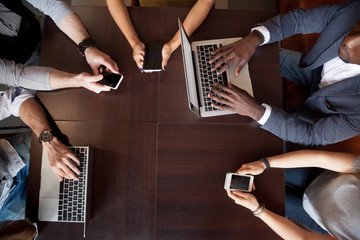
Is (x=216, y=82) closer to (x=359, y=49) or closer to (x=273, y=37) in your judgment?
(x=273, y=37)

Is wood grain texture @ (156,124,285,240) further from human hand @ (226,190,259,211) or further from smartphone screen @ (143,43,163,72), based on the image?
smartphone screen @ (143,43,163,72)

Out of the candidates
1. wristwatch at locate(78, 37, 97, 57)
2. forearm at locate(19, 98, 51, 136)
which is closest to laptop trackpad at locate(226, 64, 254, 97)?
wristwatch at locate(78, 37, 97, 57)

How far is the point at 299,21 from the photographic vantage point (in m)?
1.24

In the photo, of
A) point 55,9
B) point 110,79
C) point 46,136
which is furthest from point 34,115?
point 55,9

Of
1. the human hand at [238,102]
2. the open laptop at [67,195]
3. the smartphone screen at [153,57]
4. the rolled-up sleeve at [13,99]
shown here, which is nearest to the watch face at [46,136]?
the open laptop at [67,195]

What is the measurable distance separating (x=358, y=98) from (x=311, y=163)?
0.39m

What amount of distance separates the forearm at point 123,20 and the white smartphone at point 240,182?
33.6 inches

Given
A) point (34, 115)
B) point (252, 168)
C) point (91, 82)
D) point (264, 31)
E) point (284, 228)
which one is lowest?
point (284, 228)

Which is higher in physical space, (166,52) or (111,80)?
(166,52)

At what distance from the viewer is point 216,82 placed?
1.17m

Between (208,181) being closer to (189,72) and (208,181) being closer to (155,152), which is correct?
(155,152)

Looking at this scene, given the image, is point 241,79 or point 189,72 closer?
point 189,72

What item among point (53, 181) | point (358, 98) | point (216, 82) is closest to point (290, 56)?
point (358, 98)

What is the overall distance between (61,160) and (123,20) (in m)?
0.78
